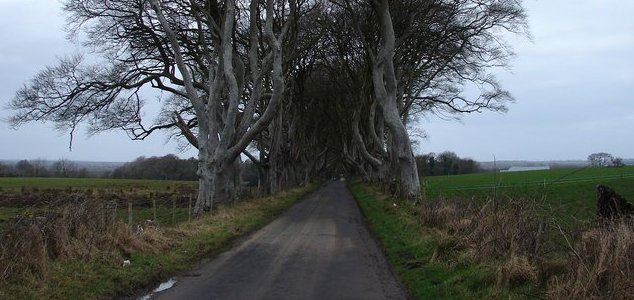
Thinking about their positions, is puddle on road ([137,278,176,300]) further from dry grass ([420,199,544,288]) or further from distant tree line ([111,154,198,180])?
distant tree line ([111,154,198,180])

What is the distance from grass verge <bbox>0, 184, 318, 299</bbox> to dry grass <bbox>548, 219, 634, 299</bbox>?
6226 millimetres

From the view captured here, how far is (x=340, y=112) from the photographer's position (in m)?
50.3

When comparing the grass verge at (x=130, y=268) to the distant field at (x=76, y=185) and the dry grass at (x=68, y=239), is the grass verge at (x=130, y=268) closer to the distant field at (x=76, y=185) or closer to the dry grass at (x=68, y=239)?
the dry grass at (x=68, y=239)

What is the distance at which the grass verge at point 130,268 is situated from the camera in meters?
8.05

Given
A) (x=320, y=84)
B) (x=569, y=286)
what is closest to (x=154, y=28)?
(x=569, y=286)

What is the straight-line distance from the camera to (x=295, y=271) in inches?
425

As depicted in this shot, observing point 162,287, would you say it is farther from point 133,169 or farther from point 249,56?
point 133,169

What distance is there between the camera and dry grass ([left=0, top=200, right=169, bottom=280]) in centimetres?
846

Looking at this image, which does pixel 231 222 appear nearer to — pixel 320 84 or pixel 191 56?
pixel 191 56

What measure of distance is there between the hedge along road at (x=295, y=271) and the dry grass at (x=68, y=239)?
5.54 feet

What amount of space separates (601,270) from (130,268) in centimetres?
756

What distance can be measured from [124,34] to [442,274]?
1770 centimetres

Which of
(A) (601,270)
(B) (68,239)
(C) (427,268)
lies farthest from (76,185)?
(A) (601,270)

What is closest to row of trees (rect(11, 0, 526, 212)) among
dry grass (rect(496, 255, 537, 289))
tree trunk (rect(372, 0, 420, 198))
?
tree trunk (rect(372, 0, 420, 198))
